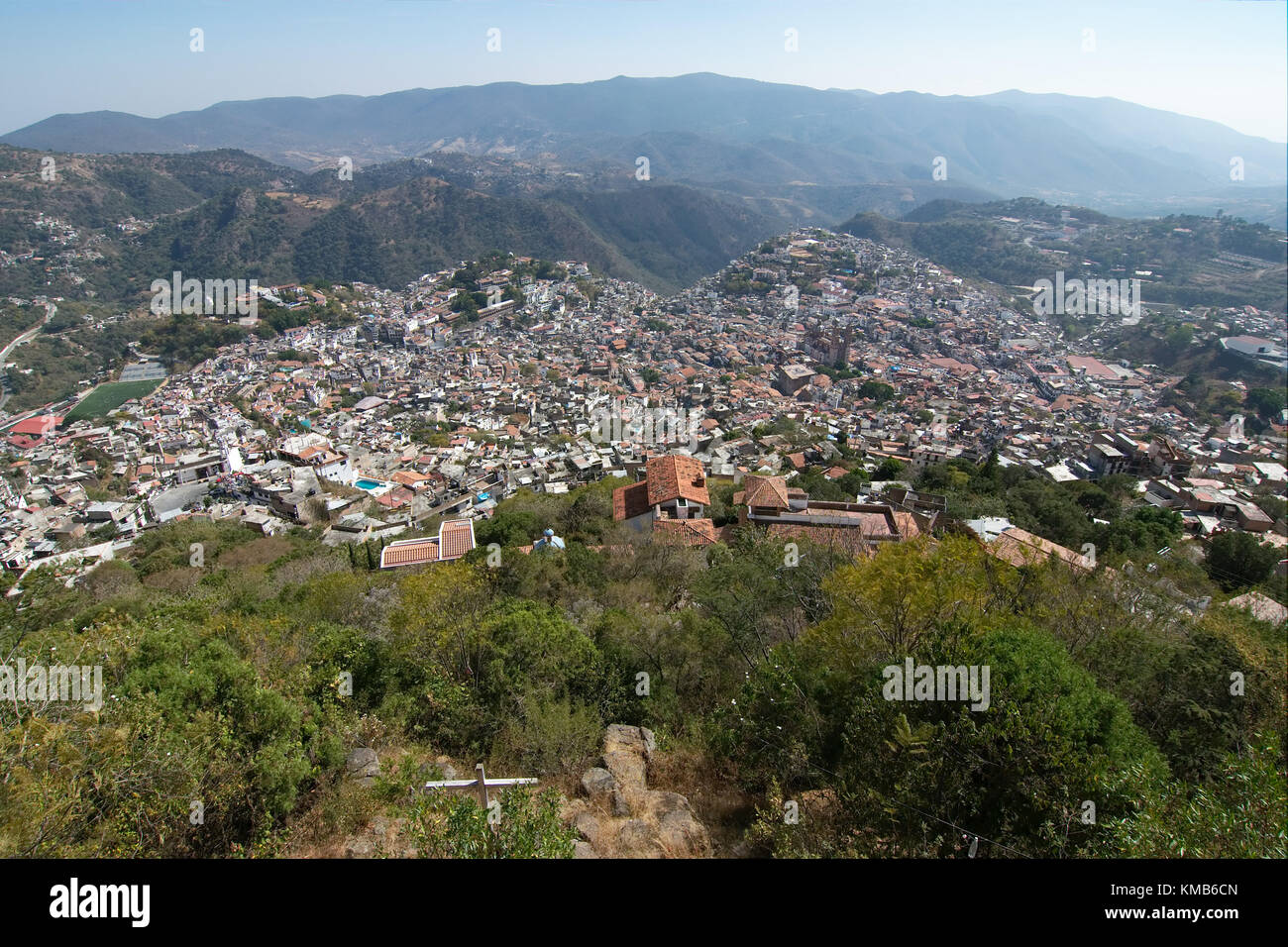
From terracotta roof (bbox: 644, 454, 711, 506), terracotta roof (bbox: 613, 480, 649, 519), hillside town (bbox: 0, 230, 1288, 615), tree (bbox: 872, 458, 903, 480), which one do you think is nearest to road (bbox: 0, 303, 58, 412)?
hillside town (bbox: 0, 230, 1288, 615)

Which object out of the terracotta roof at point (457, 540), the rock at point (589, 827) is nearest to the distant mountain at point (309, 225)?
the terracotta roof at point (457, 540)

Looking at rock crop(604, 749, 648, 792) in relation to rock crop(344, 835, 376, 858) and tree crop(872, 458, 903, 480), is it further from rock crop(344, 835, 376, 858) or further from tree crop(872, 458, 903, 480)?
tree crop(872, 458, 903, 480)

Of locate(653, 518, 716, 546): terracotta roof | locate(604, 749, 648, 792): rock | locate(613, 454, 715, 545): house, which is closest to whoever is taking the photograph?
locate(604, 749, 648, 792): rock

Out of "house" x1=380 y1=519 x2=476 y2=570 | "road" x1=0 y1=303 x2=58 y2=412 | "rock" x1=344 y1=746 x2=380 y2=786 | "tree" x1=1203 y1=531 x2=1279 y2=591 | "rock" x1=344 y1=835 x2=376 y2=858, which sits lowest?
"tree" x1=1203 y1=531 x2=1279 y2=591

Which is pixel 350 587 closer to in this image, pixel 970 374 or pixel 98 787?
pixel 98 787

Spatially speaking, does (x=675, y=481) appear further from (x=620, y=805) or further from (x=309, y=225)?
(x=309, y=225)

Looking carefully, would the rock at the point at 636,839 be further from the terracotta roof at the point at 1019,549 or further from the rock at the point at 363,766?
the terracotta roof at the point at 1019,549
